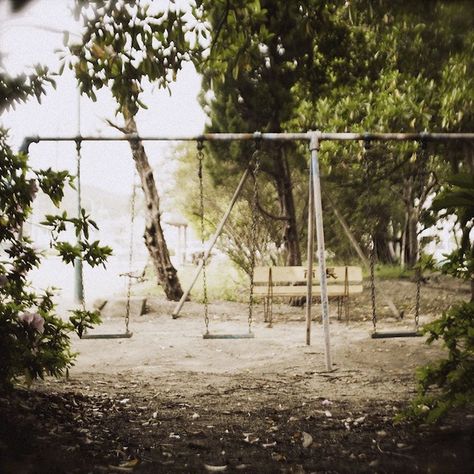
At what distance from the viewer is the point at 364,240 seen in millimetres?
16609

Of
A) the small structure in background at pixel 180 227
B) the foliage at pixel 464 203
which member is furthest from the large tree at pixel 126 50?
the small structure in background at pixel 180 227

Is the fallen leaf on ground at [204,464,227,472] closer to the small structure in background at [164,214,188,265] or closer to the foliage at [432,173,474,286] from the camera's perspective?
the foliage at [432,173,474,286]

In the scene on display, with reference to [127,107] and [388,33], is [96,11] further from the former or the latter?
[388,33]

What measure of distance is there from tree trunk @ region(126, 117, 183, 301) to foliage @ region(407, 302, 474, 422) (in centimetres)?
800

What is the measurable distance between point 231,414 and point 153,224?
7.00 meters

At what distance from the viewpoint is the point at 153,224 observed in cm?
1033

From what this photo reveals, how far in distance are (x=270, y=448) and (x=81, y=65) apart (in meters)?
2.68

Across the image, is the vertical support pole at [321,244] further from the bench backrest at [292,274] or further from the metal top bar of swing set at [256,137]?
the bench backrest at [292,274]

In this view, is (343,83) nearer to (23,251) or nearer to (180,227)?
(23,251)

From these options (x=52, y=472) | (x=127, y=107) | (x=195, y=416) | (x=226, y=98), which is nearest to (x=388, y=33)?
(x=226, y=98)

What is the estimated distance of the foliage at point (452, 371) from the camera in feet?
8.15

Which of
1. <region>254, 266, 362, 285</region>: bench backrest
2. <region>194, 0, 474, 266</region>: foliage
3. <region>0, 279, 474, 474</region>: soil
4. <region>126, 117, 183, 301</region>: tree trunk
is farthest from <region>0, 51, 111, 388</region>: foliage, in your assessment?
<region>126, 117, 183, 301</region>: tree trunk

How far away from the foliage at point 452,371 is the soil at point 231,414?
290 millimetres

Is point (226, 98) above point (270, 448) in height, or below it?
above
